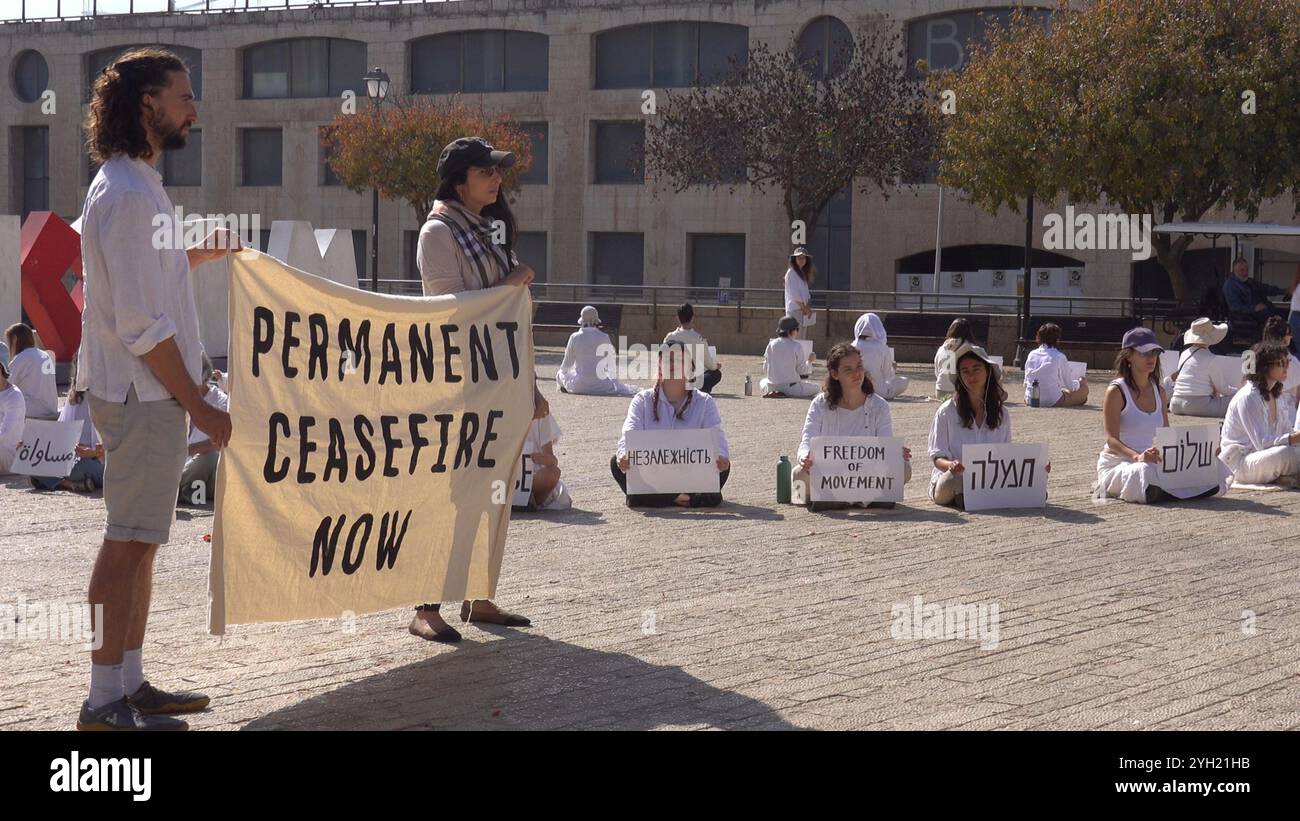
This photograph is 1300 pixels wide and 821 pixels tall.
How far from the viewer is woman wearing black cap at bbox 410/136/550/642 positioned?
7.15 meters

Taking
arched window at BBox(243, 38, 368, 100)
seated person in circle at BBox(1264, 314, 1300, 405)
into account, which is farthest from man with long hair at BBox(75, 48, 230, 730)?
arched window at BBox(243, 38, 368, 100)

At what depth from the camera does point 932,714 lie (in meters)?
5.93

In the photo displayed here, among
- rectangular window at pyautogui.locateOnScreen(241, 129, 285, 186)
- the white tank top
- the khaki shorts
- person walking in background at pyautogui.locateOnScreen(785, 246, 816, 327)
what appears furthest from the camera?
rectangular window at pyautogui.locateOnScreen(241, 129, 285, 186)

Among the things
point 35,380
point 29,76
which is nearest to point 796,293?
point 35,380

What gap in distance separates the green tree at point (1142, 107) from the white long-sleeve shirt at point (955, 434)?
59.2ft

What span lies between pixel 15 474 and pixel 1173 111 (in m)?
21.5

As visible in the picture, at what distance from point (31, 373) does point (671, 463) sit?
640cm

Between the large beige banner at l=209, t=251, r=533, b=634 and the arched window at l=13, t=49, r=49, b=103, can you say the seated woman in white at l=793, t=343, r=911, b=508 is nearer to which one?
the large beige banner at l=209, t=251, r=533, b=634

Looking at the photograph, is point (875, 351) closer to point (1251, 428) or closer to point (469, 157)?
point (1251, 428)

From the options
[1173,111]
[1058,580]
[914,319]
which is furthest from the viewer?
[914,319]

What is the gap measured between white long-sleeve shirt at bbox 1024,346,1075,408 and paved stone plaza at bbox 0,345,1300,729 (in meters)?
10.3
